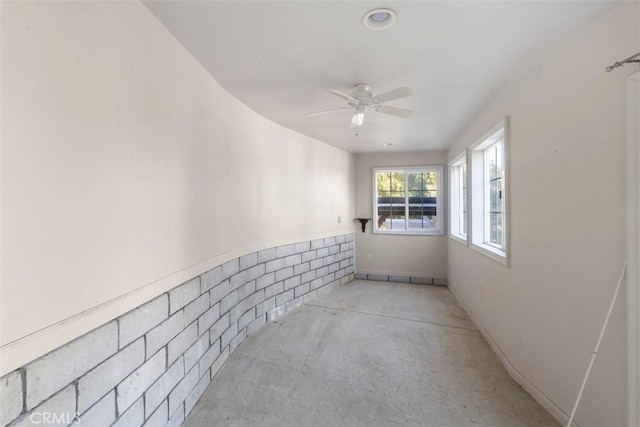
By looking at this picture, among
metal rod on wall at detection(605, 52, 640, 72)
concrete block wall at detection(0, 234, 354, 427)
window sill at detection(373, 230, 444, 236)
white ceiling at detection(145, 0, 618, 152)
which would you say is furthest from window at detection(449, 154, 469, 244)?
metal rod on wall at detection(605, 52, 640, 72)

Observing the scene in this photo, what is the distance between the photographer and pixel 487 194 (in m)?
3.50

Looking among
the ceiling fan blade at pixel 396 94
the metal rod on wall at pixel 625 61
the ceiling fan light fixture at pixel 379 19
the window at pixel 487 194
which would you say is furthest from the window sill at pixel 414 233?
the ceiling fan light fixture at pixel 379 19

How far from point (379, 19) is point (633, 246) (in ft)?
5.48

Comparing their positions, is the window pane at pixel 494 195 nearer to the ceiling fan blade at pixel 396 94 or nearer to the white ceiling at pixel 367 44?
the white ceiling at pixel 367 44

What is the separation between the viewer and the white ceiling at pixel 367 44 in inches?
59.0

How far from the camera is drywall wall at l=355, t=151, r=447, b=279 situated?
5367mm

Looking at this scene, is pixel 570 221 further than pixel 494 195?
No

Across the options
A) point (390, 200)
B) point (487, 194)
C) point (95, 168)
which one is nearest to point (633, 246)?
point (487, 194)

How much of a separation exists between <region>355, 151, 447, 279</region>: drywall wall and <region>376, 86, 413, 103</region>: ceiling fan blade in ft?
10.9

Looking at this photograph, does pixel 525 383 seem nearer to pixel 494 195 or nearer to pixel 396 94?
pixel 494 195

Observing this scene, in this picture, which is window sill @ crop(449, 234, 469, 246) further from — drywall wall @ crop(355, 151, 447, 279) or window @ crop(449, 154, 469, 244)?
drywall wall @ crop(355, 151, 447, 279)

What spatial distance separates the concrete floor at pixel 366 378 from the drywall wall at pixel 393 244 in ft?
5.79

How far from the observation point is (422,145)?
16.1 ft

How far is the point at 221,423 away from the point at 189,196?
58.6 inches
